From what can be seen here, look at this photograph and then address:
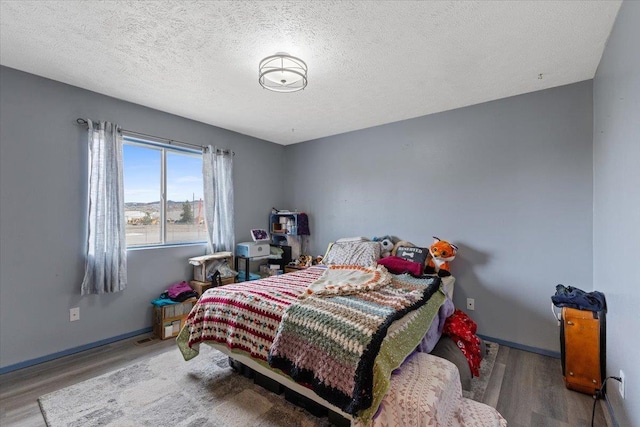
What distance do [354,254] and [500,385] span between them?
71.2 inches

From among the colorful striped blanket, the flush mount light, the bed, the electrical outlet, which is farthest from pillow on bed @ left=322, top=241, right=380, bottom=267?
the flush mount light

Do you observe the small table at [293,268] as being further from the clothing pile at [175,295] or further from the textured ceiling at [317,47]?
the textured ceiling at [317,47]

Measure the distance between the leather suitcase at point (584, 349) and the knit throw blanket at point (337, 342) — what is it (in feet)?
3.71

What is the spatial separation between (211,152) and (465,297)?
3.58 metres

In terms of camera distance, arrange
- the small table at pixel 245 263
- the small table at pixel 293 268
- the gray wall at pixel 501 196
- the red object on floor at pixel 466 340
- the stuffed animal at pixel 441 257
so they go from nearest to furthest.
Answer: the red object on floor at pixel 466 340 < the gray wall at pixel 501 196 < the stuffed animal at pixel 441 257 < the small table at pixel 245 263 < the small table at pixel 293 268

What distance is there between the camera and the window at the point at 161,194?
320cm

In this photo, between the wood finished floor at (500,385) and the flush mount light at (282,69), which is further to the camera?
the flush mount light at (282,69)

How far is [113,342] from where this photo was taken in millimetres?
2910

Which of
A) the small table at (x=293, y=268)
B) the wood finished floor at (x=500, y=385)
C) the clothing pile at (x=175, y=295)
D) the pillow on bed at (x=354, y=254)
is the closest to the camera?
the wood finished floor at (x=500, y=385)

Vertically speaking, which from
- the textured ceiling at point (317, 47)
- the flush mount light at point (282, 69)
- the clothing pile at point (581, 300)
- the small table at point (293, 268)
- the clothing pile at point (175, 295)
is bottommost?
the clothing pile at point (175, 295)

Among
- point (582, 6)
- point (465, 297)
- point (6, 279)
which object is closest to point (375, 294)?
point (465, 297)

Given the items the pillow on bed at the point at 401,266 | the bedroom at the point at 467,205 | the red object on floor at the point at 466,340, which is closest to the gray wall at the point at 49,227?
the bedroom at the point at 467,205

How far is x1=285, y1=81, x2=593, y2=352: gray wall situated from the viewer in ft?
8.46

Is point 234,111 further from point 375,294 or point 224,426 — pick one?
point 224,426
